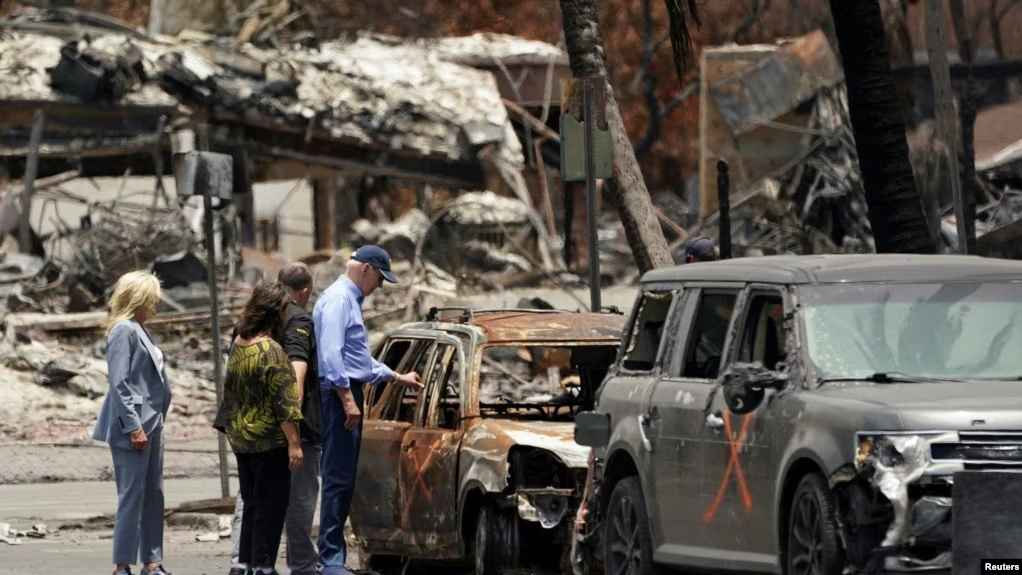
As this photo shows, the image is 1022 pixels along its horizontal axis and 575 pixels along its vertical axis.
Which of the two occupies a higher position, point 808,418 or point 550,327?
point 550,327

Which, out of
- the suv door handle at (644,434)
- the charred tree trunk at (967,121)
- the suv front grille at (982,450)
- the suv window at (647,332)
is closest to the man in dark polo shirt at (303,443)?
the suv window at (647,332)

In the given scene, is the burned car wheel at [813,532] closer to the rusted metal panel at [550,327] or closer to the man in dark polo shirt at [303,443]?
the man in dark polo shirt at [303,443]

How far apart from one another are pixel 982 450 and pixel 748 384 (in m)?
1.27

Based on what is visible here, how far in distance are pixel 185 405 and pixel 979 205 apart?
Answer: 11.2m

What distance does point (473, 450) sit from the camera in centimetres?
1315

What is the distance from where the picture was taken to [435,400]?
45.3 feet

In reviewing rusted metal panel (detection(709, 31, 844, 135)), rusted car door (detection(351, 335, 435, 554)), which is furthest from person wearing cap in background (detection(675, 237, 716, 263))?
rusted metal panel (detection(709, 31, 844, 135))

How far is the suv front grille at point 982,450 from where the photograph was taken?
926cm

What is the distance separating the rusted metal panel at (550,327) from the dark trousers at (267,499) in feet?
5.43

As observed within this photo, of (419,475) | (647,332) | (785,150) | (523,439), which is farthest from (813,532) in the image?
(785,150)

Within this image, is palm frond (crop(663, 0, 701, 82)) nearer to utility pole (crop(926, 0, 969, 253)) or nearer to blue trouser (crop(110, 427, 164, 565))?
utility pole (crop(926, 0, 969, 253))

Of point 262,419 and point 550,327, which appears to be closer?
point 262,419

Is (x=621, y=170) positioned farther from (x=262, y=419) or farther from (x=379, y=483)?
(x=262, y=419)

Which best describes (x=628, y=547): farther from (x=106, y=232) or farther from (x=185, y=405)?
(x=106, y=232)
